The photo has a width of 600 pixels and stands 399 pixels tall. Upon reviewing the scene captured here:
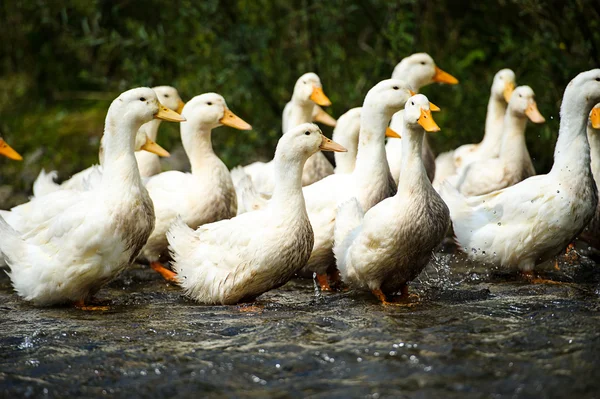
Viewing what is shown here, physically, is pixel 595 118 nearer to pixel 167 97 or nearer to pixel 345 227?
pixel 345 227

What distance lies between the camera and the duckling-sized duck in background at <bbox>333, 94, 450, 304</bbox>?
18.6 feet

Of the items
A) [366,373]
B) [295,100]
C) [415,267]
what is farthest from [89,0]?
[366,373]

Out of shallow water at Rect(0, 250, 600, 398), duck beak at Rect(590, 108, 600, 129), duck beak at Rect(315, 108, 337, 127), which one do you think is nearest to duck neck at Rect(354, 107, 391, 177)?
shallow water at Rect(0, 250, 600, 398)

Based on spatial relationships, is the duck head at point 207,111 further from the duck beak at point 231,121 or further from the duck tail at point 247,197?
the duck tail at point 247,197

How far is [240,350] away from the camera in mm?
4715

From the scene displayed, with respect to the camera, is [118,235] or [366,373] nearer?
[366,373]

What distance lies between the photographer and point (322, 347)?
4.65m

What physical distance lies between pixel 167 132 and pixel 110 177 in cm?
502

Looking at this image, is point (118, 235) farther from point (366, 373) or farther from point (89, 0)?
point (89, 0)

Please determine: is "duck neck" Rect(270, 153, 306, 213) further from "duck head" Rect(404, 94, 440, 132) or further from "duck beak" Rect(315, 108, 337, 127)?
"duck beak" Rect(315, 108, 337, 127)

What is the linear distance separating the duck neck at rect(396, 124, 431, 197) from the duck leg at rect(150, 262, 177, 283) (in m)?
2.27

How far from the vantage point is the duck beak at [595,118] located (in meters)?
A: 6.92

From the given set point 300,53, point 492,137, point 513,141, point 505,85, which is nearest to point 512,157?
point 513,141

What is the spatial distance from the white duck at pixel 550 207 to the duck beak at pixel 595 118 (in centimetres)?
48
